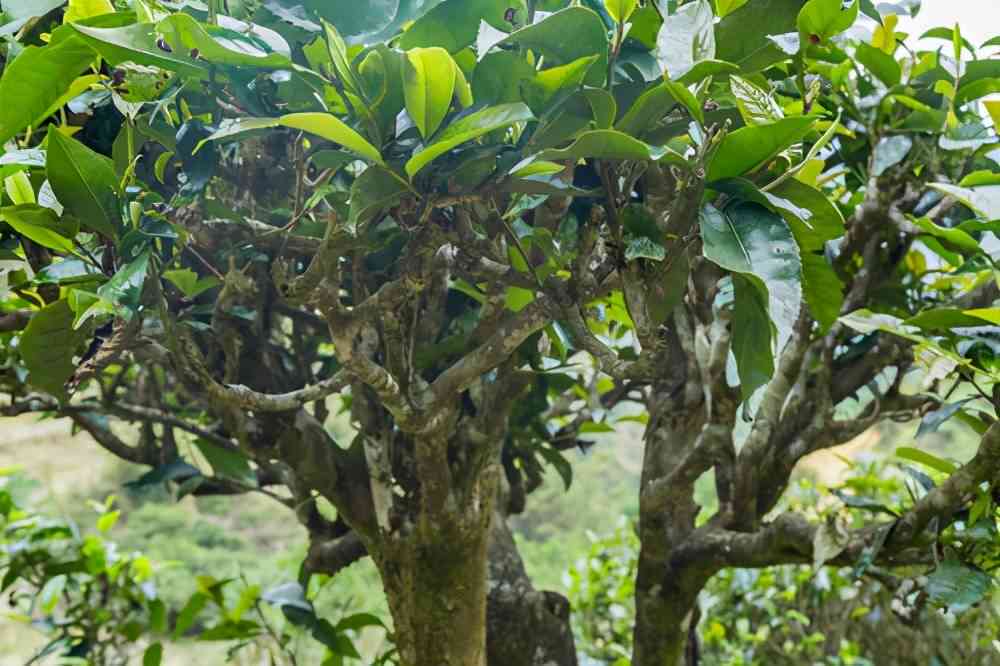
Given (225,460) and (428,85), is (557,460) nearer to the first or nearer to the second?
(225,460)

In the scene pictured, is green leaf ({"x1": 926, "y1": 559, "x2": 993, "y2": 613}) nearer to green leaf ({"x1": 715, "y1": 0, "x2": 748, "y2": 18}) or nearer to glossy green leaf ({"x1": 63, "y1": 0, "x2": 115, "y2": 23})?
green leaf ({"x1": 715, "y1": 0, "x2": 748, "y2": 18})

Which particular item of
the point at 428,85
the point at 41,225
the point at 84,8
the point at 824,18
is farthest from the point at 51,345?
the point at 824,18

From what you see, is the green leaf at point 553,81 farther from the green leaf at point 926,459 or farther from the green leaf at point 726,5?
the green leaf at point 926,459

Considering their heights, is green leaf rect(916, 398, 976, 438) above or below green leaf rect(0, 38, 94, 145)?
below

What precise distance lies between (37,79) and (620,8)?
34 centimetres

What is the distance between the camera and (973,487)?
2.58 feet

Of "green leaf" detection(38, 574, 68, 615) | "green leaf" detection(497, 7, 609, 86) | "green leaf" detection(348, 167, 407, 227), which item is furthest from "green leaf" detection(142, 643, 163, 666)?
"green leaf" detection(497, 7, 609, 86)

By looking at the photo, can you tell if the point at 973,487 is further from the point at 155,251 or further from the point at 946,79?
the point at 155,251

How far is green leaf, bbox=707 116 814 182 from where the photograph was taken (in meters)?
0.48

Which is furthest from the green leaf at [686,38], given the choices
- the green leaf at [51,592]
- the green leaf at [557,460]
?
the green leaf at [51,592]

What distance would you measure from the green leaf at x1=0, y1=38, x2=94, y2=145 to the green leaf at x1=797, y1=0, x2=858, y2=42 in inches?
16.6

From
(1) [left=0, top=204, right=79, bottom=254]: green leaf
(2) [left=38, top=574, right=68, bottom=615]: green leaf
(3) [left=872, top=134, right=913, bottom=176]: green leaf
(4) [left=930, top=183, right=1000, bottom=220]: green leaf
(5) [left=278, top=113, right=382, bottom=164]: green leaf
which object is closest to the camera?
(5) [left=278, top=113, right=382, bottom=164]: green leaf

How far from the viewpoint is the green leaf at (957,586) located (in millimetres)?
768

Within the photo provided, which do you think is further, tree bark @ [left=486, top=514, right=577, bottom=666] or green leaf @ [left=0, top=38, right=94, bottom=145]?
tree bark @ [left=486, top=514, right=577, bottom=666]
